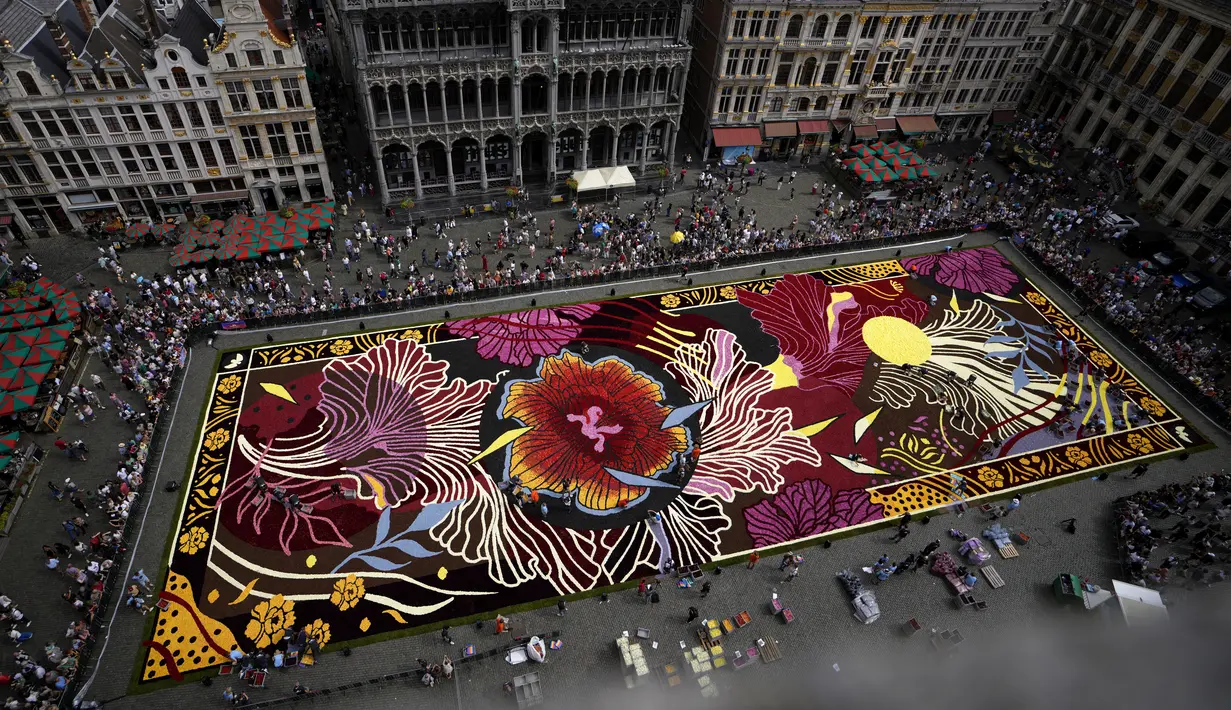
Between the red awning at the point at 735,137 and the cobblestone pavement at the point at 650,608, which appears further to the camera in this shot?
the red awning at the point at 735,137

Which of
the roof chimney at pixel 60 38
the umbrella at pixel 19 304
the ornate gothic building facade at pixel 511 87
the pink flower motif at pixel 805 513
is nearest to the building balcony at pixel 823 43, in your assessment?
the ornate gothic building facade at pixel 511 87

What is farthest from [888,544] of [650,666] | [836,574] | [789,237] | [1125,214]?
[1125,214]

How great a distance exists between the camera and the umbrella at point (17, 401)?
149 feet

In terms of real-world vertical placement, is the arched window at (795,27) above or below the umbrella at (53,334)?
above

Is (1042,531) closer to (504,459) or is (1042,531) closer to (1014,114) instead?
(504,459)

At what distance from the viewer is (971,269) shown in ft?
229

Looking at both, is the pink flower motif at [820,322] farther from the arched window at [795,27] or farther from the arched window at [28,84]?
the arched window at [28,84]

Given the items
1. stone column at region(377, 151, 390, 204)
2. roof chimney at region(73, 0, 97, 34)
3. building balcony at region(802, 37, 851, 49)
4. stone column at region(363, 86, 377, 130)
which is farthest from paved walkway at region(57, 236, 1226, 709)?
building balcony at region(802, 37, 851, 49)

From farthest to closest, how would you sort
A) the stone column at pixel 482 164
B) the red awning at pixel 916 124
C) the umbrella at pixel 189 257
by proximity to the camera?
the red awning at pixel 916 124 → the stone column at pixel 482 164 → the umbrella at pixel 189 257

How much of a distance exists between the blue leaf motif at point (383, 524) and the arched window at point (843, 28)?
6789 centimetres

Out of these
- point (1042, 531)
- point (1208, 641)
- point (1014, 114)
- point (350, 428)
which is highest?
point (1014, 114)

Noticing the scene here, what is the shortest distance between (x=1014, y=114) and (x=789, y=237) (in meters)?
43.3

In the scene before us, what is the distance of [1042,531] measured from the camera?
1845 inches

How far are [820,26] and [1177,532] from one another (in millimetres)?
58520
